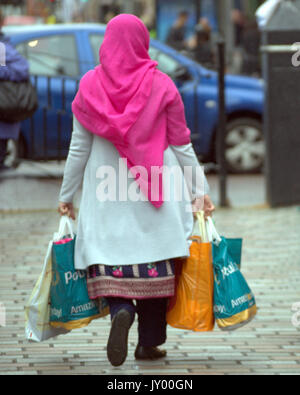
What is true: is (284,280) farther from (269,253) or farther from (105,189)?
(105,189)

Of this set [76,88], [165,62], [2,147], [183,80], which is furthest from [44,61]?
[2,147]

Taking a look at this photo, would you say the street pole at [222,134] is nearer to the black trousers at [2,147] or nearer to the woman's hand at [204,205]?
the black trousers at [2,147]

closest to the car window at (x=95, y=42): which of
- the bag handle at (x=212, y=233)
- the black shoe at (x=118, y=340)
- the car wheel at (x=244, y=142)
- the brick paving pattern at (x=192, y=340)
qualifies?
the car wheel at (x=244, y=142)

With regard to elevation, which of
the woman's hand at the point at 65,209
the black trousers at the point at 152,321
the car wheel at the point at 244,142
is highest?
the woman's hand at the point at 65,209

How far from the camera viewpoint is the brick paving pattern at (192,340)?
480cm

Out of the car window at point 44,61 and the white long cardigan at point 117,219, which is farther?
the car window at point 44,61

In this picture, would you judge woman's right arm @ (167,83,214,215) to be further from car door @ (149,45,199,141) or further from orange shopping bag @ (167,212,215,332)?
car door @ (149,45,199,141)

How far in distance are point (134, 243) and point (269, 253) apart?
3.20 m

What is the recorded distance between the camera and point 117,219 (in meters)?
4.67

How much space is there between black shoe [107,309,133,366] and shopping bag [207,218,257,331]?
0.48m

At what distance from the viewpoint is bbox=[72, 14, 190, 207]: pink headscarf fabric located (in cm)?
453

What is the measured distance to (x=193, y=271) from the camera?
477 cm

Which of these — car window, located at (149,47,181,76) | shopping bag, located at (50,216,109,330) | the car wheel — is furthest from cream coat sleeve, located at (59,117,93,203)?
the car wheel
